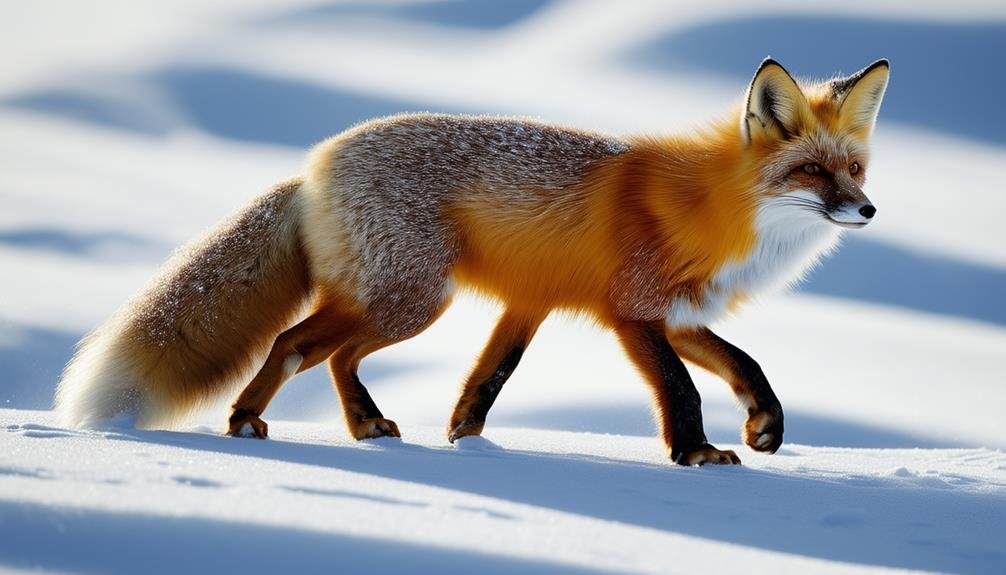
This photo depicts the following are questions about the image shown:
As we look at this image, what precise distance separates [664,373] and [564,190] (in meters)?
0.81

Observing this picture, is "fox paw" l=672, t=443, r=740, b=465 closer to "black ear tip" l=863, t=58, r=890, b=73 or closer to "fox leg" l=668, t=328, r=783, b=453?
"fox leg" l=668, t=328, r=783, b=453

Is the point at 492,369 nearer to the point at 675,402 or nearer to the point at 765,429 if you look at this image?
the point at 675,402

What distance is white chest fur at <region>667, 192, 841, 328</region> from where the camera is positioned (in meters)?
3.80

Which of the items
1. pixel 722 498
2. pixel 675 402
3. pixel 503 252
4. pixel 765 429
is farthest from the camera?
pixel 503 252

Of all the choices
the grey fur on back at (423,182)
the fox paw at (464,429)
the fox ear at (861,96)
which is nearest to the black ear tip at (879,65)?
the fox ear at (861,96)

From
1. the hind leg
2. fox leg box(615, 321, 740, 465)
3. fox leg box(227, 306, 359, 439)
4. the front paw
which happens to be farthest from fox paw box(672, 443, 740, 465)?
fox leg box(227, 306, 359, 439)

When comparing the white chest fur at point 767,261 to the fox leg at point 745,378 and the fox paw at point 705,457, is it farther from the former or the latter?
the fox paw at point 705,457

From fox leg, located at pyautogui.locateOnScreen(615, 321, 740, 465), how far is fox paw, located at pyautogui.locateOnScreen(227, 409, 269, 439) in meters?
1.35

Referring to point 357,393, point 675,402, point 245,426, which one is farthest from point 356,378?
point 675,402

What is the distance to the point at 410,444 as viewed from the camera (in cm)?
364

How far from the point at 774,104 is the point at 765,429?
1.18m

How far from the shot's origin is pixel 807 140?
3.73m

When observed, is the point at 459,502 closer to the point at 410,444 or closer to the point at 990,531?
the point at 410,444

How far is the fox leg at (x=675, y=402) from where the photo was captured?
11.9ft
